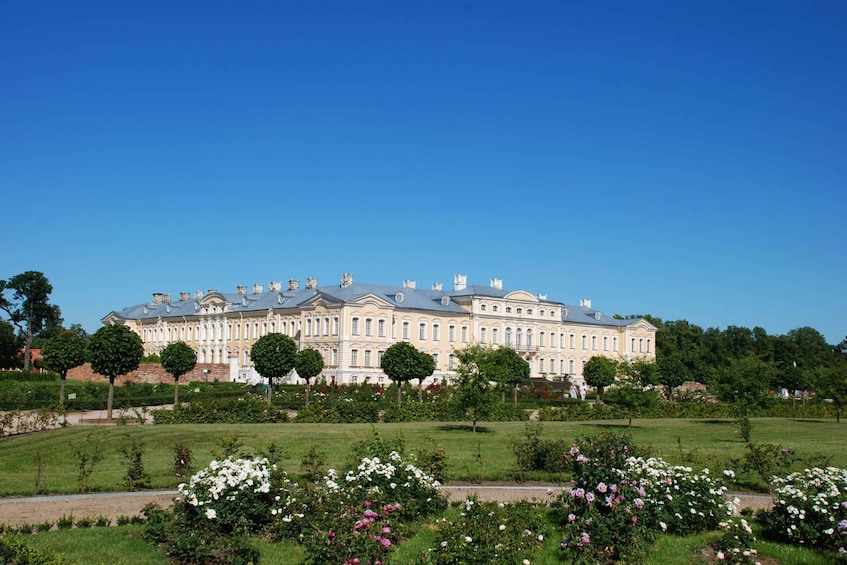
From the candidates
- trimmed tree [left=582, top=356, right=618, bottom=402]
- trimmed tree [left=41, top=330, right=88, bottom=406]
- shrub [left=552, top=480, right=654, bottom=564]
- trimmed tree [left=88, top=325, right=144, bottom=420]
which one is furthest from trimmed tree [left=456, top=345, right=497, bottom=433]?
trimmed tree [left=582, top=356, right=618, bottom=402]

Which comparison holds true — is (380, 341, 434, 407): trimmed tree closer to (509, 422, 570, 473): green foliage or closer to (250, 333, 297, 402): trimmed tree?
(250, 333, 297, 402): trimmed tree

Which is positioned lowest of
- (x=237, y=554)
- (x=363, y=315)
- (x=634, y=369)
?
(x=237, y=554)

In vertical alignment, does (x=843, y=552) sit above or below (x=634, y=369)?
below

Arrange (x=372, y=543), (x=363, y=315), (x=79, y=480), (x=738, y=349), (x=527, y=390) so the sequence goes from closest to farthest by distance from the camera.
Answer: (x=372, y=543) < (x=79, y=480) < (x=527, y=390) < (x=363, y=315) < (x=738, y=349)

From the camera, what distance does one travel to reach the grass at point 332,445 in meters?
15.5

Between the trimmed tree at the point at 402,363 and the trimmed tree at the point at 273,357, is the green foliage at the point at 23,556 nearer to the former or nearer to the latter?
the trimmed tree at the point at 402,363

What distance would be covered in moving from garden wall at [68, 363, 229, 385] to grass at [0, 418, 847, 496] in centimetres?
2312

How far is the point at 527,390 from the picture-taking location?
4947 cm

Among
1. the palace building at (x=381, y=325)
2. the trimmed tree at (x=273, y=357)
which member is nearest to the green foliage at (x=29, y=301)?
the palace building at (x=381, y=325)

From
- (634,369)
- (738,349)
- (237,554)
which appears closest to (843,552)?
(237,554)

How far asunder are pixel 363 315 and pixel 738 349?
175 ft

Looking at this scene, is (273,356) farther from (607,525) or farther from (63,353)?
(607,525)

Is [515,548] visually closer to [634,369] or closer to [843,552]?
[843,552]

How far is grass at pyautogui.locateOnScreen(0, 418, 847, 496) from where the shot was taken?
1546 centimetres
